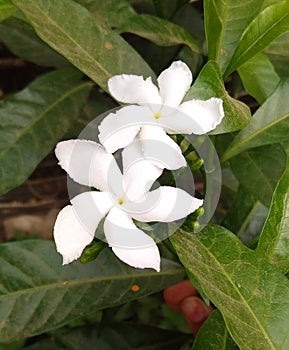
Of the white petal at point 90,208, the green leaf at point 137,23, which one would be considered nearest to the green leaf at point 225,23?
the green leaf at point 137,23

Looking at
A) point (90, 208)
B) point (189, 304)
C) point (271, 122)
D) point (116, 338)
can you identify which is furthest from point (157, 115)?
point (189, 304)

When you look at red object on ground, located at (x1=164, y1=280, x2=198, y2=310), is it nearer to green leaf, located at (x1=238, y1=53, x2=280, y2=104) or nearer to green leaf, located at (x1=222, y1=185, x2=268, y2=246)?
green leaf, located at (x1=222, y1=185, x2=268, y2=246)

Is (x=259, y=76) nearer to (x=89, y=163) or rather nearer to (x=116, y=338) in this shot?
(x=89, y=163)

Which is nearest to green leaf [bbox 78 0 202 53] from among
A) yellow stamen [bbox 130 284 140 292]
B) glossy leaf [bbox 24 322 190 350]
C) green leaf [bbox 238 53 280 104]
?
green leaf [bbox 238 53 280 104]

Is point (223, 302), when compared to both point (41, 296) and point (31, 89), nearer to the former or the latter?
point (41, 296)

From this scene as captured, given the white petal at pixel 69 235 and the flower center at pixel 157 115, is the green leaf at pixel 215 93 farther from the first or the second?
the white petal at pixel 69 235

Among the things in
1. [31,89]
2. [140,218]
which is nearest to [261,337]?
[140,218]
